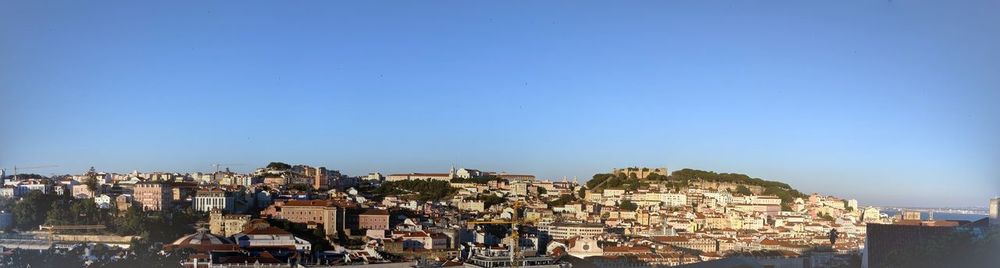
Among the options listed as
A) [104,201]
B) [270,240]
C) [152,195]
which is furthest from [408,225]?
[104,201]

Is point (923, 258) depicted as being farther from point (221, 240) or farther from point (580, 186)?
point (580, 186)

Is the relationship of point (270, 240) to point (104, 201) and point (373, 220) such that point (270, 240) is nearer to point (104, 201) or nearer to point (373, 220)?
point (373, 220)

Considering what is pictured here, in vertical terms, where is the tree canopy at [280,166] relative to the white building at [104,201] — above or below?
above

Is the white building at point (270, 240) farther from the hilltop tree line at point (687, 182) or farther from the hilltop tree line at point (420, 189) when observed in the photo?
the hilltop tree line at point (687, 182)

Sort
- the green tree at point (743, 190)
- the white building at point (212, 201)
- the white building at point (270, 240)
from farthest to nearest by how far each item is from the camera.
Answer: the green tree at point (743, 190), the white building at point (212, 201), the white building at point (270, 240)

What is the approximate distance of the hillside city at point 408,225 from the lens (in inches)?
503

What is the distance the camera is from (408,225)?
1722 cm

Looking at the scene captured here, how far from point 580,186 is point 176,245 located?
1831 centimetres

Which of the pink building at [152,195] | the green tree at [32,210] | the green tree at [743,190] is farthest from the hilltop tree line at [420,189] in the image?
the green tree at [32,210]

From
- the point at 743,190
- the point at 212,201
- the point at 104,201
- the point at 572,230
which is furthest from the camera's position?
the point at 743,190

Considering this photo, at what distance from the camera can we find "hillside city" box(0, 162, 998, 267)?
503 inches

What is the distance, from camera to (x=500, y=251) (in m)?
13.8

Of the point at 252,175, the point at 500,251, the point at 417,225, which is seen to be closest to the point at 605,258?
the point at 500,251

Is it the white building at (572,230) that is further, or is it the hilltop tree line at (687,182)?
the hilltop tree line at (687,182)
